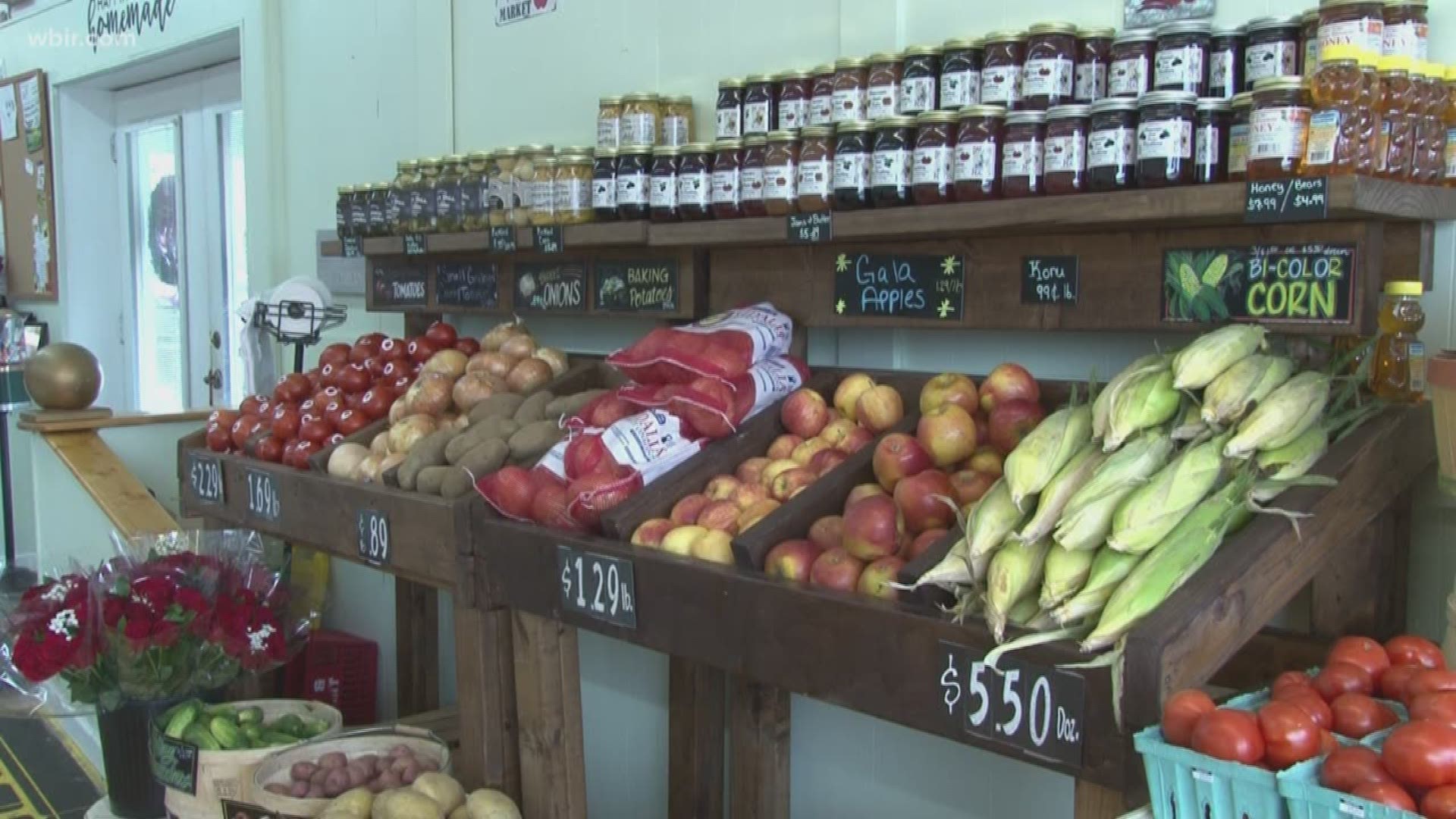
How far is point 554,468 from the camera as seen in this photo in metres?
2.26

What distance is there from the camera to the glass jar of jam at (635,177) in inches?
102

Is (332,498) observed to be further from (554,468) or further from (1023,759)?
(1023,759)

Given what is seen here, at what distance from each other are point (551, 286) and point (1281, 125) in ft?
6.01

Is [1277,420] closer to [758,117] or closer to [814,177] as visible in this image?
[814,177]

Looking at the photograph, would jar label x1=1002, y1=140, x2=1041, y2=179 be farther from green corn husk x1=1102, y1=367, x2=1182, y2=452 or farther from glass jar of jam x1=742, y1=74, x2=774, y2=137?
glass jar of jam x1=742, y1=74, x2=774, y2=137

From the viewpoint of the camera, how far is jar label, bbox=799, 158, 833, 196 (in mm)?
2232

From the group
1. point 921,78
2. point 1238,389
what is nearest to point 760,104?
point 921,78

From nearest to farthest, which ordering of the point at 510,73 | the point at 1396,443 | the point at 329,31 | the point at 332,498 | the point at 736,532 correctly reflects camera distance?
the point at 1396,443 < the point at 736,532 < the point at 332,498 < the point at 510,73 < the point at 329,31

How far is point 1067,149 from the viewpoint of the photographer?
6.20ft

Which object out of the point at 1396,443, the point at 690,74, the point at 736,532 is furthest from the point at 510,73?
the point at 1396,443

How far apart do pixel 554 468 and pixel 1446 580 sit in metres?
1.43

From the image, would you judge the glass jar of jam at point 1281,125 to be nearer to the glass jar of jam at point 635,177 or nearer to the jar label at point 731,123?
the jar label at point 731,123

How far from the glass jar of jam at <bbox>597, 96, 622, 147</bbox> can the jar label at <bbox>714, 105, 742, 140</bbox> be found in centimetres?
30

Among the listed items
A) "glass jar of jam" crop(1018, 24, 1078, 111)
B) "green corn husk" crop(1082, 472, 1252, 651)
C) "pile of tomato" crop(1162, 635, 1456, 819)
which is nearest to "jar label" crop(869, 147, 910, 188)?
"glass jar of jam" crop(1018, 24, 1078, 111)
